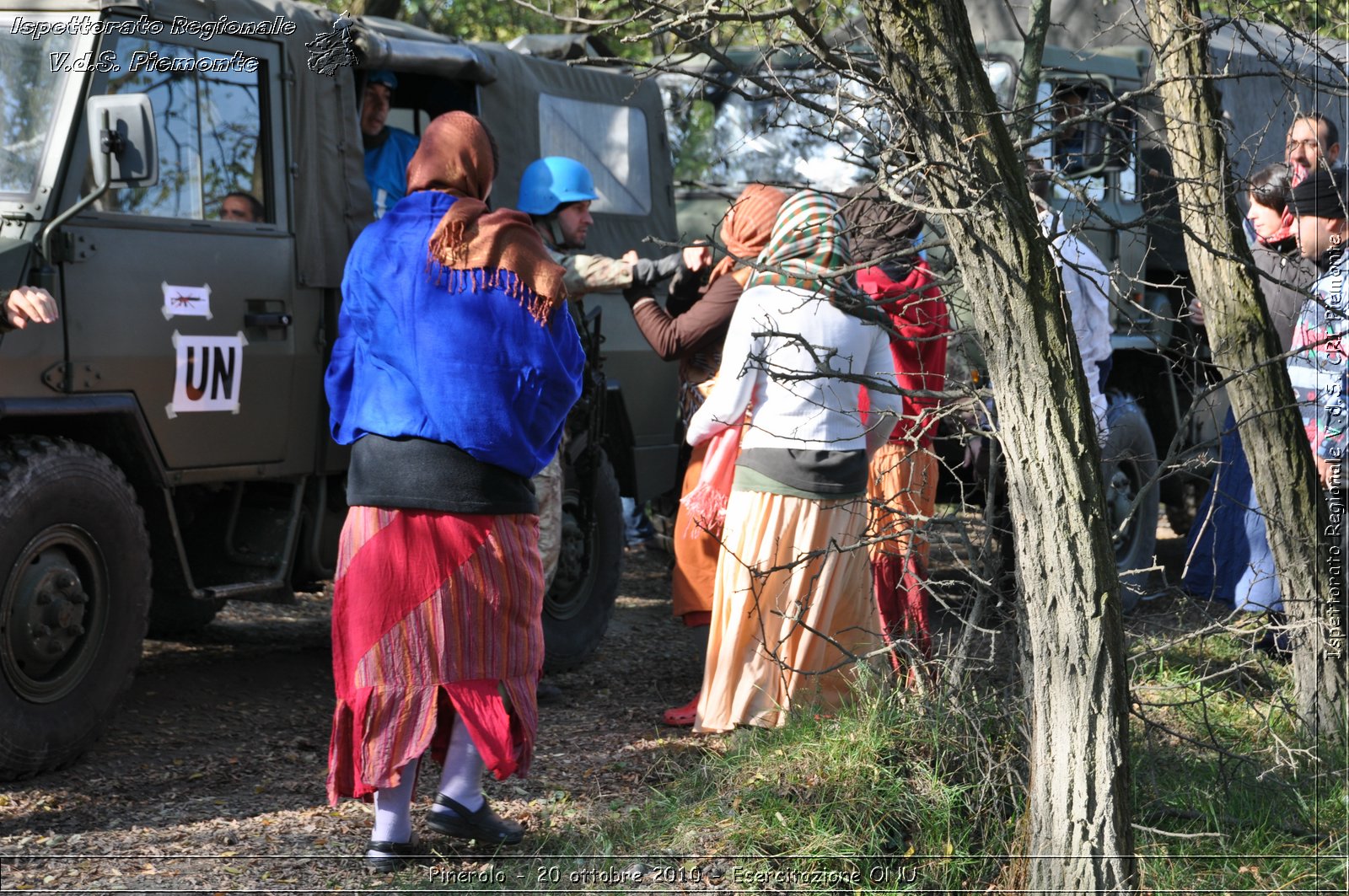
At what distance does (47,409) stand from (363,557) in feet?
4.10

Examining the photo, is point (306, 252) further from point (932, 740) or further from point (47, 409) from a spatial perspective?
point (932, 740)

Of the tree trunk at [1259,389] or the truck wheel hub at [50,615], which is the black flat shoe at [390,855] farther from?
the tree trunk at [1259,389]

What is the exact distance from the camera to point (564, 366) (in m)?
4.18

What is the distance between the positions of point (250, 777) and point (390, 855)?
3.56 ft

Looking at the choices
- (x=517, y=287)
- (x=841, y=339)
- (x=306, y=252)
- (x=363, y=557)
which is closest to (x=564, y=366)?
(x=517, y=287)

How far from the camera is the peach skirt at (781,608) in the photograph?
4.99 meters

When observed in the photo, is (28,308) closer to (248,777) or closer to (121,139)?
(121,139)

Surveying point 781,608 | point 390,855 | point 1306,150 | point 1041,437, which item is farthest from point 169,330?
point 1306,150

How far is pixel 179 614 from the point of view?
6.44 meters

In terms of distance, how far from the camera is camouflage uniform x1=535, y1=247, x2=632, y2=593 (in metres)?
5.54

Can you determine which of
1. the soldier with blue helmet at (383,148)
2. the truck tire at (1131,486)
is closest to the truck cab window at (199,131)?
the soldier with blue helmet at (383,148)

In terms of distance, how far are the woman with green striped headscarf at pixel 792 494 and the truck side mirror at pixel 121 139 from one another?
1861 mm

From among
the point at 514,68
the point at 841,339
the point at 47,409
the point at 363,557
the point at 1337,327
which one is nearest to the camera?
the point at 363,557

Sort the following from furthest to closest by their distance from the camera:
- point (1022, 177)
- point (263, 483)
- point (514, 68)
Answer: point (514, 68) < point (263, 483) < point (1022, 177)
